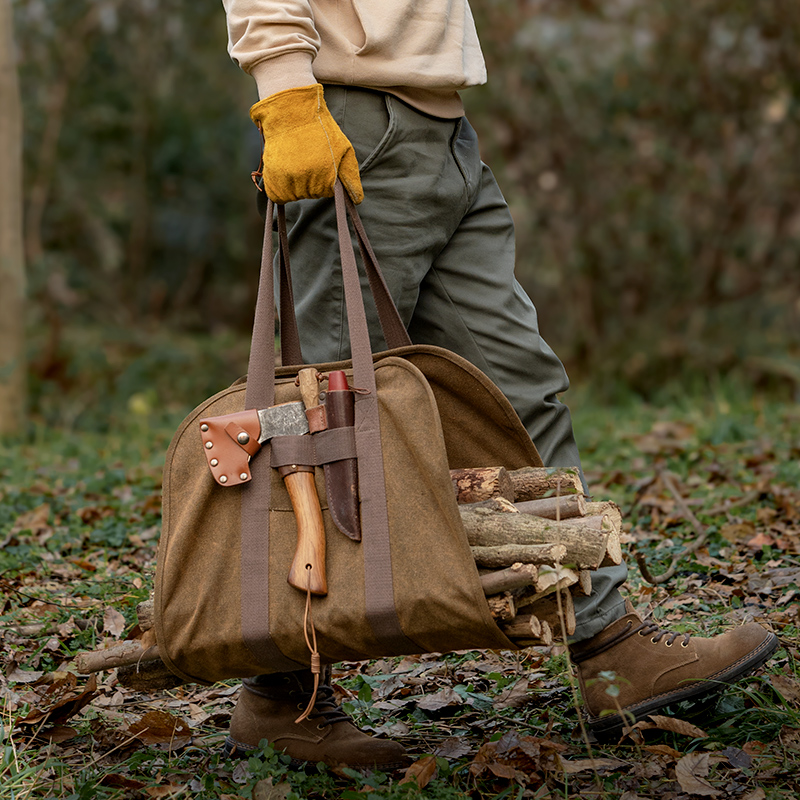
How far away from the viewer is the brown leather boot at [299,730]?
211 cm

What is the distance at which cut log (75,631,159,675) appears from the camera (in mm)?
1972

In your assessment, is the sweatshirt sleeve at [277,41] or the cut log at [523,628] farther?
the sweatshirt sleeve at [277,41]

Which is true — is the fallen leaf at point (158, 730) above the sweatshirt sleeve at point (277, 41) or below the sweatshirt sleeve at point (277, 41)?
below

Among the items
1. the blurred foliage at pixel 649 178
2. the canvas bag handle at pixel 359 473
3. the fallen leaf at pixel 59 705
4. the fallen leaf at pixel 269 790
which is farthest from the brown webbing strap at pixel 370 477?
the blurred foliage at pixel 649 178

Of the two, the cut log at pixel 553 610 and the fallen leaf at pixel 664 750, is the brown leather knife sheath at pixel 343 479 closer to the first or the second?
the cut log at pixel 553 610

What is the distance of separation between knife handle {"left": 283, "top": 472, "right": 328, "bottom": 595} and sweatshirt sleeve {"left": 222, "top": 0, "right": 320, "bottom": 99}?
31.7 inches

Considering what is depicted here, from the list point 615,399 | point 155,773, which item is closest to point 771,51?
point 615,399

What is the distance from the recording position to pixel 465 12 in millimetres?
2295

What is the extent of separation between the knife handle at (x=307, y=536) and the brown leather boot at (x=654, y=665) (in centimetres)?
70

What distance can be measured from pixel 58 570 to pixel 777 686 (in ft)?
7.47

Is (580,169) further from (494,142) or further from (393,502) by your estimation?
(393,502)

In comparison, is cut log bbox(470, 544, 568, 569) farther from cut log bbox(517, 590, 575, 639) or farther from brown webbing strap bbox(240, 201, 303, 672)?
brown webbing strap bbox(240, 201, 303, 672)

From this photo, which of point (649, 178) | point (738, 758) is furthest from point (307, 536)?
point (649, 178)

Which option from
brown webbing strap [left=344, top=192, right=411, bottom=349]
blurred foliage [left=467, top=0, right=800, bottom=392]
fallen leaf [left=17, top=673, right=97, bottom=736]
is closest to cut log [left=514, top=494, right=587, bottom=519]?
brown webbing strap [left=344, top=192, right=411, bottom=349]
